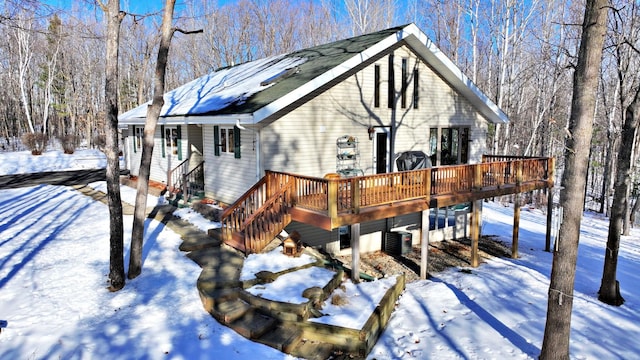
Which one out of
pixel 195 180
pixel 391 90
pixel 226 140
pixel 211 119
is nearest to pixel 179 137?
pixel 195 180

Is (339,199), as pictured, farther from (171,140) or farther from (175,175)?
(171,140)

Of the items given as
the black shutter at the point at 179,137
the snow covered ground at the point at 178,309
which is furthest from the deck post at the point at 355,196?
the black shutter at the point at 179,137

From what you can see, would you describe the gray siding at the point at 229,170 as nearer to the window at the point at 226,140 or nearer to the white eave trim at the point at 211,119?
the window at the point at 226,140

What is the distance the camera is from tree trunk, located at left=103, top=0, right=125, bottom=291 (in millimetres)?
7816

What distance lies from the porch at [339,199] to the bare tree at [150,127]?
2.20 metres

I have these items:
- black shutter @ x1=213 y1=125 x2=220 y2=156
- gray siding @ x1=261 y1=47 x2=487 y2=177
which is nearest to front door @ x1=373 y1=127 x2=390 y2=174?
gray siding @ x1=261 y1=47 x2=487 y2=177

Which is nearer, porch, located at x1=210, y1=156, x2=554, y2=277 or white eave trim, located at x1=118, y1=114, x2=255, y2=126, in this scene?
porch, located at x1=210, y1=156, x2=554, y2=277

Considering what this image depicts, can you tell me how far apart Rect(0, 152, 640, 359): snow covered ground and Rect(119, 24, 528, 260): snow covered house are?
2.66 m

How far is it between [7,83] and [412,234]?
51.8 m

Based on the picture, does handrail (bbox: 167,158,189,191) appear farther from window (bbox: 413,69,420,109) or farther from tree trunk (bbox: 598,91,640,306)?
tree trunk (bbox: 598,91,640,306)

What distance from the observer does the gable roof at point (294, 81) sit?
10.4 meters

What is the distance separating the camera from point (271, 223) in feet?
31.3

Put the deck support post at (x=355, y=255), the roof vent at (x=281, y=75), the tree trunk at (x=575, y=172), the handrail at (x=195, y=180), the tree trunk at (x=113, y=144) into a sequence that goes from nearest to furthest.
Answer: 1. the tree trunk at (x=575, y=172)
2. the tree trunk at (x=113, y=144)
3. the deck support post at (x=355, y=255)
4. the roof vent at (x=281, y=75)
5. the handrail at (x=195, y=180)

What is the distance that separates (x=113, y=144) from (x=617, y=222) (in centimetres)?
1163
